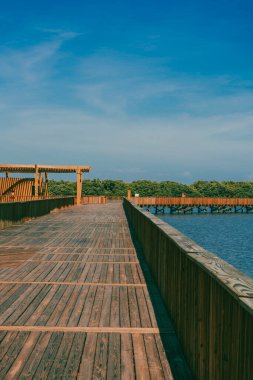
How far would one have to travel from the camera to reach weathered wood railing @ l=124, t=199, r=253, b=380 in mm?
2549

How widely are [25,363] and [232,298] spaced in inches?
102

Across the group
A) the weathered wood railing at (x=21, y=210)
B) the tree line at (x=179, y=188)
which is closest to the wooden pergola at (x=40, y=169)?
the weathered wood railing at (x=21, y=210)

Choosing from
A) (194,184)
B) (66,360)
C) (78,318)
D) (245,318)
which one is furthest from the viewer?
(194,184)

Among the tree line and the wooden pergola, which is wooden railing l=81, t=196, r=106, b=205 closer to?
the wooden pergola

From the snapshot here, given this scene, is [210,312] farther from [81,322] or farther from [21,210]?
[21,210]

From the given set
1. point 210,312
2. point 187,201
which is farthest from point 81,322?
point 187,201

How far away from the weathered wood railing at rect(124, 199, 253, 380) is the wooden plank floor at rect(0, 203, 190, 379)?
41 centimetres

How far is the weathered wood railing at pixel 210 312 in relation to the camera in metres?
2.55

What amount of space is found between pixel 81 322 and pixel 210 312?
2.61 meters

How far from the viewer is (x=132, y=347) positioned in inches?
184

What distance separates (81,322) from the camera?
18.0ft

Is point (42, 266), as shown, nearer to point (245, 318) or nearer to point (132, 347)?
point (132, 347)

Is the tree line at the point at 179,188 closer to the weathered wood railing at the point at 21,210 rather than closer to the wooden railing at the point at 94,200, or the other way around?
the wooden railing at the point at 94,200

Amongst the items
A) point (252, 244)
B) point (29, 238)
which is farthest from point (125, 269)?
point (252, 244)
